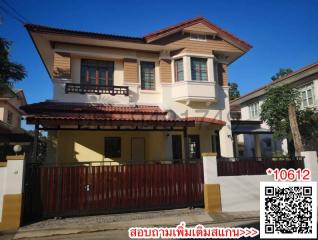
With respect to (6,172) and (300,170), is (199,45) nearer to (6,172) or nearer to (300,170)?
(300,170)

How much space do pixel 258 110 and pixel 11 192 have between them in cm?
2261

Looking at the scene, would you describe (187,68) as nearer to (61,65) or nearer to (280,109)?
(61,65)

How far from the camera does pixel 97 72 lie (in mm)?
14141

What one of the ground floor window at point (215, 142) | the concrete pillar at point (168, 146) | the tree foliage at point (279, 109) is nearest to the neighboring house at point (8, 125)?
the concrete pillar at point (168, 146)

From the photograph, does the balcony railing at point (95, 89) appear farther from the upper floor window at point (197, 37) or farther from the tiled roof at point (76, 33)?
the upper floor window at point (197, 37)

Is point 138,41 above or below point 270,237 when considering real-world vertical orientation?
above

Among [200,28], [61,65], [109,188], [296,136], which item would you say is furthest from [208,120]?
[61,65]

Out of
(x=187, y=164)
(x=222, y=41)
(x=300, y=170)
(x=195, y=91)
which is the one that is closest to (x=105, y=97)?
(x=195, y=91)

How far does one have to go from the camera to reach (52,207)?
26.9 feet

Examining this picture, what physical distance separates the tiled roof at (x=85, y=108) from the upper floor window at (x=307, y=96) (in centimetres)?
1289

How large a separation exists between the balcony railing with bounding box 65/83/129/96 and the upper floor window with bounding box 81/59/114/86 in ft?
2.09

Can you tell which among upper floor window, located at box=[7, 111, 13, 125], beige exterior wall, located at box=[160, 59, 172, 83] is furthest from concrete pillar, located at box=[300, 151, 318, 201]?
upper floor window, located at box=[7, 111, 13, 125]

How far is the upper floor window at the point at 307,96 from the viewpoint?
19.1 metres

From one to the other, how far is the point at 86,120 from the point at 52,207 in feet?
10.6
